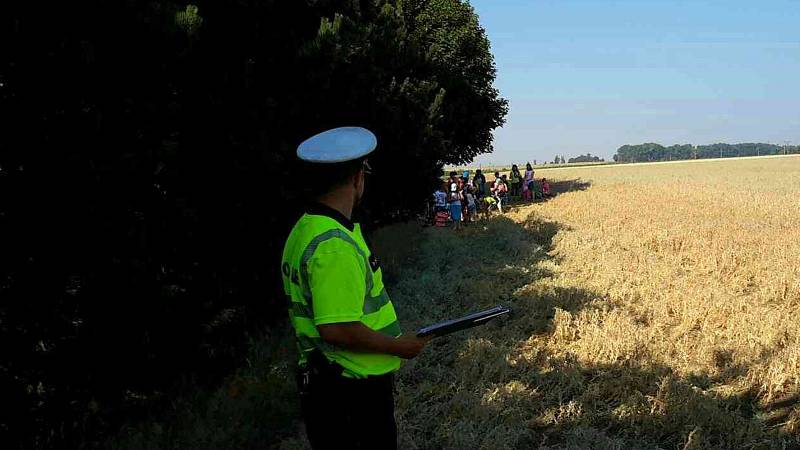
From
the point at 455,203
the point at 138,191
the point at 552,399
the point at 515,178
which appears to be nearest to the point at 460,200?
the point at 455,203

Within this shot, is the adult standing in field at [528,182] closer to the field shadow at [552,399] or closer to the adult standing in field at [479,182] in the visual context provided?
the adult standing in field at [479,182]

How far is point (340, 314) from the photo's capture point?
2.14 metres

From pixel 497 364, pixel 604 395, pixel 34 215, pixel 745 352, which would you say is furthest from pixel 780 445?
pixel 34 215

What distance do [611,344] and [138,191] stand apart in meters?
4.88

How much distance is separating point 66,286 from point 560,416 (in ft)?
12.9

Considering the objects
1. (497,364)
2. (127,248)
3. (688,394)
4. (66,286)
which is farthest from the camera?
(497,364)

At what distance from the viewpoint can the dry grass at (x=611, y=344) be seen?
474 centimetres

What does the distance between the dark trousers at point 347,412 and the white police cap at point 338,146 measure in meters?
0.89

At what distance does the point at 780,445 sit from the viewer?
14.4ft

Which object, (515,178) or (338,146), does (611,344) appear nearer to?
(338,146)

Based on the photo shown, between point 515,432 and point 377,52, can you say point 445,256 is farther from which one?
point 515,432

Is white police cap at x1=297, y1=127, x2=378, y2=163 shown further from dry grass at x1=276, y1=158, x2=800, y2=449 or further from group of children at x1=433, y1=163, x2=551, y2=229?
group of children at x1=433, y1=163, x2=551, y2=229

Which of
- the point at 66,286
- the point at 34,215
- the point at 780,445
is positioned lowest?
the point at 780,445

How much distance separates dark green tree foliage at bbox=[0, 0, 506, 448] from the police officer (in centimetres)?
219
